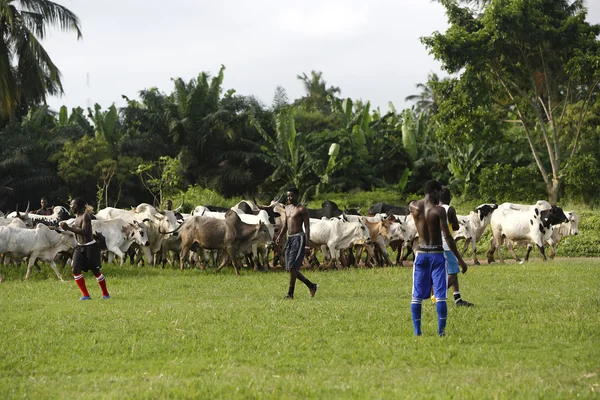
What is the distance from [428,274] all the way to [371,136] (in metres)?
31.5

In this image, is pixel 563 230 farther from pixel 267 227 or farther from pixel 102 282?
pixel 102 282

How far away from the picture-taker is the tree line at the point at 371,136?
1153 inches

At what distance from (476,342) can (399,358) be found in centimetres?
124

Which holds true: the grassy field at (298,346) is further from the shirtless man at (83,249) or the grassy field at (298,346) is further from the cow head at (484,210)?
the cow head at (484,210)

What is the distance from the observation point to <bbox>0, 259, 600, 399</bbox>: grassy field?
6.62 metres

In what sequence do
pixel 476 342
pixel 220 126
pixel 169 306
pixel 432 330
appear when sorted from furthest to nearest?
pixel 220 126 < pixel 169 306 < pixel 432 330 < pixel 476 342

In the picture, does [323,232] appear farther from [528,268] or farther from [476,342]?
[476,342]

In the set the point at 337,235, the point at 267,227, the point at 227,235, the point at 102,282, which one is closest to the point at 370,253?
the point at 337,235

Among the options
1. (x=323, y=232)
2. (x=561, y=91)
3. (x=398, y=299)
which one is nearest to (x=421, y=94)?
(x=561, y=91)

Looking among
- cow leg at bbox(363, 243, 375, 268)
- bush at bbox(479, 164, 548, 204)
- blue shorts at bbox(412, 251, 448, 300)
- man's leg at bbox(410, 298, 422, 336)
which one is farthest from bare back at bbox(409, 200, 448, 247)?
bush at bbox(479, 164, 548, 204)

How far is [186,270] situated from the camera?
1956cm

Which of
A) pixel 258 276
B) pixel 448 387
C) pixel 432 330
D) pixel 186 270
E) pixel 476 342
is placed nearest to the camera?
pixel 448 387

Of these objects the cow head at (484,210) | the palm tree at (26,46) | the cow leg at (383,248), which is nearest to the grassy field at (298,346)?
the cow leg at (383,248)

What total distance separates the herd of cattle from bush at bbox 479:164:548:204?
8997 mm
